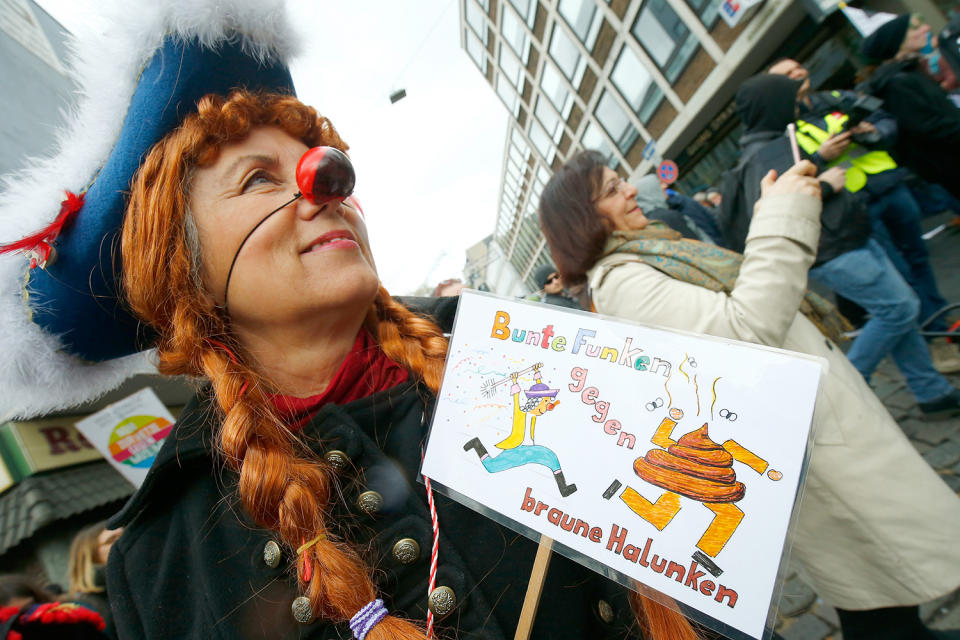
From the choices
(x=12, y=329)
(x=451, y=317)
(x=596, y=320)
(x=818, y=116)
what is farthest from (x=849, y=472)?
(x=12, y=329)

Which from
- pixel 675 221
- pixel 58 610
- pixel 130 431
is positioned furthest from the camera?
pixel 130 431

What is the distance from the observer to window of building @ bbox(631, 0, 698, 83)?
411 inches

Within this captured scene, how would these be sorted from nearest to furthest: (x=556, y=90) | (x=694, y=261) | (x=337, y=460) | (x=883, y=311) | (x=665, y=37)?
1. (x=337, y=460)
2. (x=694, y=261)
3. (x=883, y=311)
4. (x=665, y=37)
5. (x=556, y=90)

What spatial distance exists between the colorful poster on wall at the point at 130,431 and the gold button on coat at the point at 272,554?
4117 mm

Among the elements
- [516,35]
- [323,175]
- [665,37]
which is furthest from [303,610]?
[516,35]

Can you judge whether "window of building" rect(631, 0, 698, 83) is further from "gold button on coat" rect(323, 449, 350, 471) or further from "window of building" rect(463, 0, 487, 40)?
"gold button on coat" rect(323, 449, 350, 471)

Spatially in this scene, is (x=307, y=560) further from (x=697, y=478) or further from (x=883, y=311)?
(x=883, y=311)

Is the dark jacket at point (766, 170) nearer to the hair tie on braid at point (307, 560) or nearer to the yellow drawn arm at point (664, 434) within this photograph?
the yellow drawn arm at point (664, 434)

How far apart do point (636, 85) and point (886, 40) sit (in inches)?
444

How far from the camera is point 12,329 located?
4.00 feet

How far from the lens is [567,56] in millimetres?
14922

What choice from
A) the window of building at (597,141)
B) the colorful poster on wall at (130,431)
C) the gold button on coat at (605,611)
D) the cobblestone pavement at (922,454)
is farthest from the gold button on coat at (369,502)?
the window of building at (597,141)

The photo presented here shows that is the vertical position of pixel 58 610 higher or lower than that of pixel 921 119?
higher

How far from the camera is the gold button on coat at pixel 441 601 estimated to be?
2.83 feet
